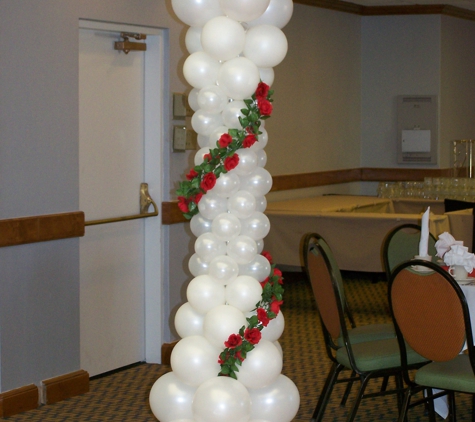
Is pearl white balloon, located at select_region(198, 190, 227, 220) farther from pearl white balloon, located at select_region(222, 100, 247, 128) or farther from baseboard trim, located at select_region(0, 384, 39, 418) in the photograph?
baseboard trim, located at select_region(0, 384, 39, 418)

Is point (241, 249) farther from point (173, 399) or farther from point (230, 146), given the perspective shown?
point (173, 399)

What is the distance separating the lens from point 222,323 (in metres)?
3.01

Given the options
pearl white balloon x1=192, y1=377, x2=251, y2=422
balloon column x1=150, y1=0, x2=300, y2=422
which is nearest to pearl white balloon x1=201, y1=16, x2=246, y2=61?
balloon column x1=150, y1=0, x2=300, y2=422

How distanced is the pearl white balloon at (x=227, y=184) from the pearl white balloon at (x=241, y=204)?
28 millimetres

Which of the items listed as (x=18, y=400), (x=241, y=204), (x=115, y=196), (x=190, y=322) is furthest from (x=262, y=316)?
(x=115, y=196)

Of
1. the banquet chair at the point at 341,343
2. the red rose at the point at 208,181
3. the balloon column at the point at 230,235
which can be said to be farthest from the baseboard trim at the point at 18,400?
the red rose at the point at 208,181

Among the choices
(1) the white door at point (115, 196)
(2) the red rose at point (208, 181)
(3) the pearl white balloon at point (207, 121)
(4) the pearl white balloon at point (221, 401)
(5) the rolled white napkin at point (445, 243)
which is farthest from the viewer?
(1) the white door at point (115, 196)

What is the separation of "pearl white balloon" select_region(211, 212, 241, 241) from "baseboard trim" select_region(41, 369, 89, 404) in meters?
1.62

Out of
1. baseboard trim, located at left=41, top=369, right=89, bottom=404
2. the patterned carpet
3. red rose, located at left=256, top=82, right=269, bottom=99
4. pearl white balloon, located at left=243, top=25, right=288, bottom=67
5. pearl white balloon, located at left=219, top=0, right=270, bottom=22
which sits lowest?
the patterned carpet

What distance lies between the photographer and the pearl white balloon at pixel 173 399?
3.11 meters

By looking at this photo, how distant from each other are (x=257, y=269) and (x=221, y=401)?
22.1 inches

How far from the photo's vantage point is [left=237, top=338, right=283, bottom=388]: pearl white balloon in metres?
3.06

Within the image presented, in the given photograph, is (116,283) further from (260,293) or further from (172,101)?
(260,293)

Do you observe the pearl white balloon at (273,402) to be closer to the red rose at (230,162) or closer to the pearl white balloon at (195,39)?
the red rose at (230,162)
